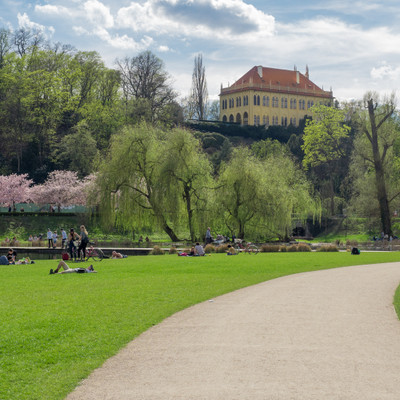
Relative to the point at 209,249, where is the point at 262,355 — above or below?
below

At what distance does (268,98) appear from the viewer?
13362 cm

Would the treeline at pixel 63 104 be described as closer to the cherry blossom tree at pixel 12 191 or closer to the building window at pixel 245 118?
the cherry blossom tree at pixel 12 191

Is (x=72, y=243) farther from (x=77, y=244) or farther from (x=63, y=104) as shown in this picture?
(x=63, y=104)

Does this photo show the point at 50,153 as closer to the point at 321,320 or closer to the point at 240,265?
the point at 240,265

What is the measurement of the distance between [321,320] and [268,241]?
35078 millimetres

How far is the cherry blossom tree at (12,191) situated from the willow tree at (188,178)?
32274 millimetres

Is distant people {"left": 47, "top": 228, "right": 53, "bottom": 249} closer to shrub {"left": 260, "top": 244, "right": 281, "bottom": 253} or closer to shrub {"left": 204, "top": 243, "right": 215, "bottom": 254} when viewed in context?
shrub {"left": 204, "top": 243, "right": 215, "bottom": 254}

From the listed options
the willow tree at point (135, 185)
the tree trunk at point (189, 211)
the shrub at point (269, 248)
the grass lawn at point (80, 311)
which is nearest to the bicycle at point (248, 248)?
the shrub at point (269, 248)

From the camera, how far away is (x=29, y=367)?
7.99 metres

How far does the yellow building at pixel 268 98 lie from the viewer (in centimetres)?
13188

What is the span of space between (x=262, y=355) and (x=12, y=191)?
218ft

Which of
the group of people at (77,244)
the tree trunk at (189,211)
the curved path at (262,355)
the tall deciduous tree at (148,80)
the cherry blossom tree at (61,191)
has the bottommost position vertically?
the curved path at (262,355)

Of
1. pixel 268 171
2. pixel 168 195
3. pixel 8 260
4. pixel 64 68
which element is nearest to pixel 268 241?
pixel 268 171

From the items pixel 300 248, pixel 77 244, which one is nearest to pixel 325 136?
pixel 300 248
